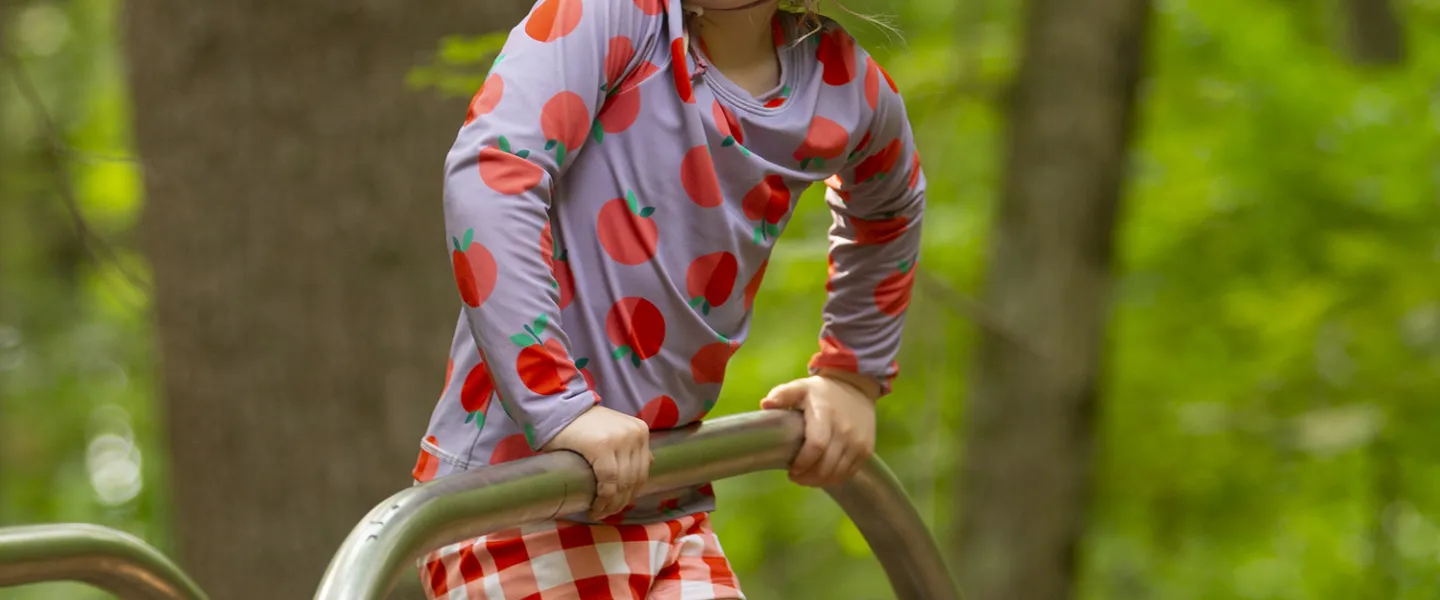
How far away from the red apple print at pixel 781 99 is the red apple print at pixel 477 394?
0.39 metres

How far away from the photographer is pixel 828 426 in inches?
67.7

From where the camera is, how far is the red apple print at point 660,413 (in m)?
1.49

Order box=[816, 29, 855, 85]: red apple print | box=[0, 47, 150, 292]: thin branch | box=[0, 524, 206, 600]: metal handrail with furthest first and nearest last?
1. box=[0, 47, 150, 292]: thin branch
2. box=[816, 29, 855, 85]: red apple print
3. box=[0, 524, 206, 600]: metal handrail

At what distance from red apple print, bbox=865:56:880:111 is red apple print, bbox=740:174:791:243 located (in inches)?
5.7

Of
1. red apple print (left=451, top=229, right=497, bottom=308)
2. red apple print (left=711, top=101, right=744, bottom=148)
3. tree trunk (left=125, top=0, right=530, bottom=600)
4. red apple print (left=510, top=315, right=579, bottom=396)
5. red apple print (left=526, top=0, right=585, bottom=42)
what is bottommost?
tree trunk (left=125, top=0, right=530, bottom=600)

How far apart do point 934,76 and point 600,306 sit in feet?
10.9

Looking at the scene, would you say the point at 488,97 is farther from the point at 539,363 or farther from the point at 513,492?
the point at 513,492

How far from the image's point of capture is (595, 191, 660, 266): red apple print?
1444mm

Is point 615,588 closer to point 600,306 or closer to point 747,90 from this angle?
point 600,306

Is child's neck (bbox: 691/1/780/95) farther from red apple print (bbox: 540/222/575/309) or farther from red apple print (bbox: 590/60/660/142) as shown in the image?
red apple print (bbox: 540/222/575/309)

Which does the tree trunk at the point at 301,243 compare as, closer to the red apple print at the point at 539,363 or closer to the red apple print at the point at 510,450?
the red apple print at the point at 510,450

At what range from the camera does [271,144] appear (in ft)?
8.48

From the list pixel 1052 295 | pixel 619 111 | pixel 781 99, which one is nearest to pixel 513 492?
pixel 619 111

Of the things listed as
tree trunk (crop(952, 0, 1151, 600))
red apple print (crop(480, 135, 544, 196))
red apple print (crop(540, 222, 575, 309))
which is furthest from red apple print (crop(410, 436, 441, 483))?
A: tree trunk (crop(952, 0, 1151, 600))
